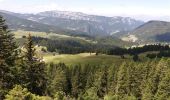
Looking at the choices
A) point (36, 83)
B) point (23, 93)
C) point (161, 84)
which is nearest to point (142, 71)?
point (161, 84)

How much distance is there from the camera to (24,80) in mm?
42094

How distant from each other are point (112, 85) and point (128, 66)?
15395 mm

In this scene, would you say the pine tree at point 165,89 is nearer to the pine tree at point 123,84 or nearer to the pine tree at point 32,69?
the pine tree at point 123,84

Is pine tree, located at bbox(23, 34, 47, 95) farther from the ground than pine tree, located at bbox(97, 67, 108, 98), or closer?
farther from the ground

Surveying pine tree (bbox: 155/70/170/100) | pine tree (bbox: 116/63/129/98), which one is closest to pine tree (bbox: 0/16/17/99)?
pine tree (bbox: 155/70/170/100)

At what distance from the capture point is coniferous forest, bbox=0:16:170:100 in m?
38.2

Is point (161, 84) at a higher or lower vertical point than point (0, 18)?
lower

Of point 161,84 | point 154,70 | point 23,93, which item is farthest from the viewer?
point 154,70

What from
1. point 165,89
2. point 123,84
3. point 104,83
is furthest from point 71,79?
point 165,89

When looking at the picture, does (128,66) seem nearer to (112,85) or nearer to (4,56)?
(112,85)

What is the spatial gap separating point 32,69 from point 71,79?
122 meters

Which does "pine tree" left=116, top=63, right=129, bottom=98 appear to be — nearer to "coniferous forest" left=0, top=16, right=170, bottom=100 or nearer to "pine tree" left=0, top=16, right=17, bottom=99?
"coniferous forest" left=0, top=16, right=170, bottom=100

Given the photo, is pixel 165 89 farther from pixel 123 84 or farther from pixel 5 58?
pixel 5 58

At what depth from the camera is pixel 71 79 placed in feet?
541
